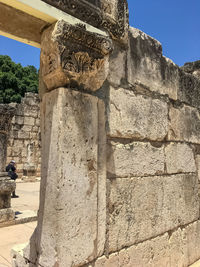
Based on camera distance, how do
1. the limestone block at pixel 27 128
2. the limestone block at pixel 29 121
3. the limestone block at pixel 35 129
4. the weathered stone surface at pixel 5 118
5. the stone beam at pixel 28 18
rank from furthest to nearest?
the limestone block at pixel 35 129, the limestone block at pixel 29 121, the limestone block at pixel 27 128, the weathered stone surface at pixel 5 118, the stone beam at pixel 28 18

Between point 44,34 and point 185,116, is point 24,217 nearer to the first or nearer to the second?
point 185,116

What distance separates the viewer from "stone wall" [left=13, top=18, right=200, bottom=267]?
1770mm

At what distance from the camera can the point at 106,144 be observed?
7.06 feet

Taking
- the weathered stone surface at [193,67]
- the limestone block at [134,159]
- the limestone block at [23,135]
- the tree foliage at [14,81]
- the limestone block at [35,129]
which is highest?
the tree foliage at [14,81]

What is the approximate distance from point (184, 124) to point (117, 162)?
141cm

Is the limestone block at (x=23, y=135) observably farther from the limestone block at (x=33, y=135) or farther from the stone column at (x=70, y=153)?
the stone column at (x=70, y=153)

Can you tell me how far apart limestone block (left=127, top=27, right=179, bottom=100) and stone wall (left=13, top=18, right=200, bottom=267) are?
0.04ft

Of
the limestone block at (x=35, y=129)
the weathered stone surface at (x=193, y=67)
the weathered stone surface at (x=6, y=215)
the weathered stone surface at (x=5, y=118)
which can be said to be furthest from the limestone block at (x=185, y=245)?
the limestone block at (x=35, y=129)

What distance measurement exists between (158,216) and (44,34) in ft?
6.86

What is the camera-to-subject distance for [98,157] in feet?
6.72

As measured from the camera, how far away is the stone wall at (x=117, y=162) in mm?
1770

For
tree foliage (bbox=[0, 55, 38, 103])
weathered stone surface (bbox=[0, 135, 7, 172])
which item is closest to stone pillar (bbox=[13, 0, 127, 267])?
weathered stone surface (bbox=[0, 135, 7, 172])

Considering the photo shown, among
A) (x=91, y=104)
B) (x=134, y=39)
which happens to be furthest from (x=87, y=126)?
(x=134, y=39)

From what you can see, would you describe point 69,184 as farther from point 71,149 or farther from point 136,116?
point 136,116
